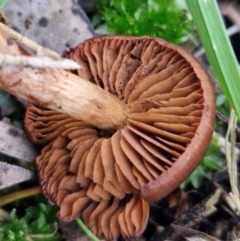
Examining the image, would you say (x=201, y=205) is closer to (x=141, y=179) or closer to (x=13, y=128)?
(x=141, y=179)

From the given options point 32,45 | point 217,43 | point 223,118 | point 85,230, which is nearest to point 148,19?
point 223,118

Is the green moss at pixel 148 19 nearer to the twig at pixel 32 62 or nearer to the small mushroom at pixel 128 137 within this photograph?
the small mushroom at pixel 128 137

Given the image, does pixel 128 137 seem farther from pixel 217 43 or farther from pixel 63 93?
pixel 217 43

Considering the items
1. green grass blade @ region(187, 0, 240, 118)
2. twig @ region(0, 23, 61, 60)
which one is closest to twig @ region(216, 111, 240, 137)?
green grass blade @ region(187, 0, 240, 118)

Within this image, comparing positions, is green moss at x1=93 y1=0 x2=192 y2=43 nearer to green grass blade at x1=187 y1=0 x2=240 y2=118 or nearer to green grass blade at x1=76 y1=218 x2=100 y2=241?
green grass blade at x1=187 y1=0 x2=240 y2=118

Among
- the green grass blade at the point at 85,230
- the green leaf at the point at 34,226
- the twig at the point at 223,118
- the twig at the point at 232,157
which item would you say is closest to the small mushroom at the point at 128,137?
the green grass blade at the point at 85,230

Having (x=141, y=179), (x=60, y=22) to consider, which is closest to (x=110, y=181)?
(x=141, y=179)
